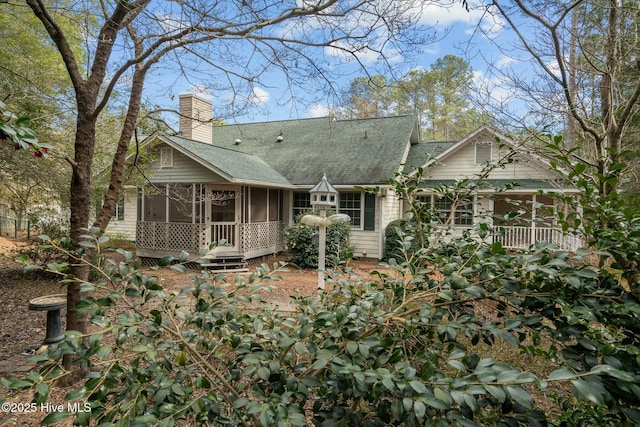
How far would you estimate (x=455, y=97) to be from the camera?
25719mm

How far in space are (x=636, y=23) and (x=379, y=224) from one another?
350 inches

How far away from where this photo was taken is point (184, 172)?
12180mm

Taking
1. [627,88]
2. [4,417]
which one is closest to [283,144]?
[627,88]

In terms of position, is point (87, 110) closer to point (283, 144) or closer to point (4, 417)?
point (4, 417)

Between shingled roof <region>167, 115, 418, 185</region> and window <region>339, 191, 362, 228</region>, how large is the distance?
0.63m

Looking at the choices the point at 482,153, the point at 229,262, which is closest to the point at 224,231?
the point at 229,262

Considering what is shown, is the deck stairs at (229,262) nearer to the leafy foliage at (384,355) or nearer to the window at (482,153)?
the window at (482,153)

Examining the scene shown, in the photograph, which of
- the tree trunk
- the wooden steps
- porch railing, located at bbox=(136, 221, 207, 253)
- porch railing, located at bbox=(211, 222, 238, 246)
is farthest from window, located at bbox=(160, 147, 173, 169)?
the tree trunk

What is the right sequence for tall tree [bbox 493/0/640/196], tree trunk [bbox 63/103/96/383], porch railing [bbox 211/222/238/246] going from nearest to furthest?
tree trunk [bbox 63/103/96/383]
tall tree [bbox 493/0/640/196]
porch railing [bbox 211/222/238/246]

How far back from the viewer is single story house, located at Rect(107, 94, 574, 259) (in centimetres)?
1181

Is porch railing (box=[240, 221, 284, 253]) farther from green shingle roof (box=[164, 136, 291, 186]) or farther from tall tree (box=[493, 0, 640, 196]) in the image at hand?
tall tree (box=[493, 0, 640, 196])

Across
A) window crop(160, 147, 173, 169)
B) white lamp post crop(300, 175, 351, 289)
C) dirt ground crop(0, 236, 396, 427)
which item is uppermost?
window crop(160, 147, 173, 169)

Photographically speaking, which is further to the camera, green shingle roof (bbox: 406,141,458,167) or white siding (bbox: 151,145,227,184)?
green shingle roof (bbox: 406,141,458,167)

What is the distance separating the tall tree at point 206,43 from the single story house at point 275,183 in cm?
588
